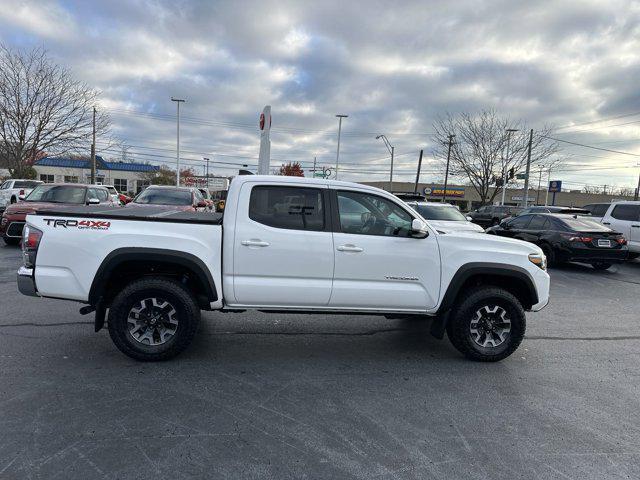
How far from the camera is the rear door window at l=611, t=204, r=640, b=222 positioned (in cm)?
1201

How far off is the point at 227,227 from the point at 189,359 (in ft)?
4.63

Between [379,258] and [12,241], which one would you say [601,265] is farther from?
[12,241]

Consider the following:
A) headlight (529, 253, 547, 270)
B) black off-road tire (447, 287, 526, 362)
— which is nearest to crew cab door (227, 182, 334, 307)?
black off-road tire (447, 287, 526, 362)

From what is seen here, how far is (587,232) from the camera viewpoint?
34.8 ft

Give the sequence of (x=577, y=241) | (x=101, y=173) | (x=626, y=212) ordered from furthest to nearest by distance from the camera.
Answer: (x=101, y=173) → (x=626, y=212) → (x=577, y=241)

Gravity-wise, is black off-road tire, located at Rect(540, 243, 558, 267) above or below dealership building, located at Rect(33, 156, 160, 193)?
below

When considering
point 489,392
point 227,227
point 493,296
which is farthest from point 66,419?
point 493,296

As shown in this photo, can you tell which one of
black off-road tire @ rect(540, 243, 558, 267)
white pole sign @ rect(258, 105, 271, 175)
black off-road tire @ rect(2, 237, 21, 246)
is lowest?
black off-road tire @ rect(2, 237, 21, 246)

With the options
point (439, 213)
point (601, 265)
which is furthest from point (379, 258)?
point (601, 265)

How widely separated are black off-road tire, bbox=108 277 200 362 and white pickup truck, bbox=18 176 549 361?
0.04 ft

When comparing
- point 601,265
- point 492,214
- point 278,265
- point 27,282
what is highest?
Result: point 492,214

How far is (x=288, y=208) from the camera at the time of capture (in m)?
4.38

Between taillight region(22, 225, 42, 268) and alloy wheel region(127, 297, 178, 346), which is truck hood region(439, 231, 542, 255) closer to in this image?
alloy wheel region(127, 297, 178, 346)

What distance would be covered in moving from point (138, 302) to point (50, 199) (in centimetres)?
918
